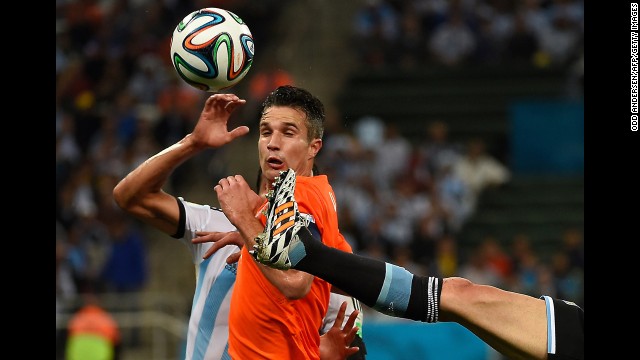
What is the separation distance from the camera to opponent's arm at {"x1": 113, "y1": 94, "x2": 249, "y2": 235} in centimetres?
547

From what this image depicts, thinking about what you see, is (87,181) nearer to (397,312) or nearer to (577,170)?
(577,170)

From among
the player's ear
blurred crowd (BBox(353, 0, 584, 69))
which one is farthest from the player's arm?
blurred crowd (BBox(353, 0, 584, 69))

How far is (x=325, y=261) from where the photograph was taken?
183 inches

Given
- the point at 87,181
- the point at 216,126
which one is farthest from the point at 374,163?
the point at 216,126

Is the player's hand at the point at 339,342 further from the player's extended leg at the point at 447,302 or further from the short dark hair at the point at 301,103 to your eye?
the short dark hair at the point at 301,103

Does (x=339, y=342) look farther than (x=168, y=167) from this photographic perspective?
No

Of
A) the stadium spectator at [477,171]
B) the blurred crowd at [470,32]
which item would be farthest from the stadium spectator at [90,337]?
the blurred crowd at [470,32]

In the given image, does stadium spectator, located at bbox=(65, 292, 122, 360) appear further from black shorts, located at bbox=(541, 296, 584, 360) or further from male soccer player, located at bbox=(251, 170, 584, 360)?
black shorts, located at bbox=(541, 296, 584, 360)

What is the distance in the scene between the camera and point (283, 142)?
5168mm

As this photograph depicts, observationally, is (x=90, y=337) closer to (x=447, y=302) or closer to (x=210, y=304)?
(x=210, y=304)

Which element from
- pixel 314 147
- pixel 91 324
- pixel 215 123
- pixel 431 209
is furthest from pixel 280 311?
pixel 431 209

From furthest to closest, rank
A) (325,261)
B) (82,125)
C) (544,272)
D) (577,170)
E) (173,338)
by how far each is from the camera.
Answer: (577,170) < (82,125) < (544,272) < (173,338) < (325,261)

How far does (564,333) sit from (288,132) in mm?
1632

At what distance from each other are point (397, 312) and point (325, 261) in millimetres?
479
